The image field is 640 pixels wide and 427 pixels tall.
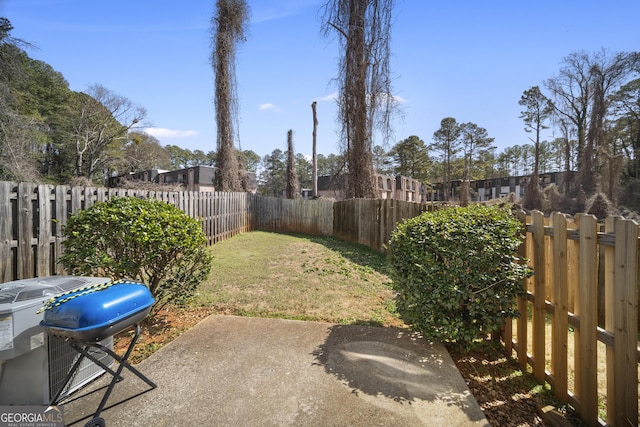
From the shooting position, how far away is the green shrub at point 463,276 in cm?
248

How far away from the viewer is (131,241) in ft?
9.77

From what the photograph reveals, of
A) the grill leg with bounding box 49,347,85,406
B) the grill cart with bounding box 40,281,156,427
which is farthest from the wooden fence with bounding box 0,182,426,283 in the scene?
the grill leg with bounding box 49,347,85,406

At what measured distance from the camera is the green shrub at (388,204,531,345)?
2.48 metres

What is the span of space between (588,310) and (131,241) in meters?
3.95

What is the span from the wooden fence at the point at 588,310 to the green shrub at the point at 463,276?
0.23 metres

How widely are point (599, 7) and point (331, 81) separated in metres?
5.91

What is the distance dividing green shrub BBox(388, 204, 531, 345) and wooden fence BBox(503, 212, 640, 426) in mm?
229

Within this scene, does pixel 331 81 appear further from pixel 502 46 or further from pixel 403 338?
pixel 403 338

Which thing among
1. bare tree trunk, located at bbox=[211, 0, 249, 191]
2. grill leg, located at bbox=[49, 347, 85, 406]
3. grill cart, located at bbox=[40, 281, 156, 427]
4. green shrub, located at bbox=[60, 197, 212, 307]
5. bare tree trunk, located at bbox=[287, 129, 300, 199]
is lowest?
grill leg, located at bbox=[49, 347, 85, 406]

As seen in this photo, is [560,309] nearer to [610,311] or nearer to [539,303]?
[539,303]

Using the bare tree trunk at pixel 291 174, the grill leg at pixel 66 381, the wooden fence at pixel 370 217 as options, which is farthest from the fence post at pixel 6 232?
the bare tree trunk at pixel 291 174

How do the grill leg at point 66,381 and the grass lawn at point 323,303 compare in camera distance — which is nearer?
the grill leg at point 66,381

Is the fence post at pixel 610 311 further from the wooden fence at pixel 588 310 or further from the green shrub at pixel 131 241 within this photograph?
the green shrub at pixel 131 241

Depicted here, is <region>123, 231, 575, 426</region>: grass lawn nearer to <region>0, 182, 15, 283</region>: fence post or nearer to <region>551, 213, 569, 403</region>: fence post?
<region>551, 213, 569, 403</region>: fence post
